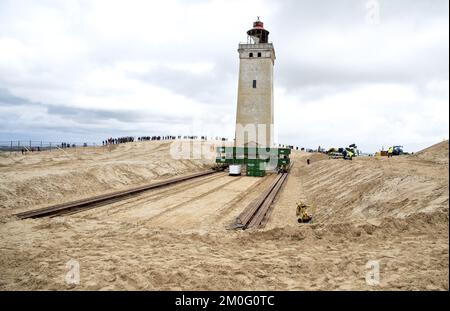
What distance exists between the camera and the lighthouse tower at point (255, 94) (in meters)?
34.5

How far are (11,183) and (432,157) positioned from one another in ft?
88.7

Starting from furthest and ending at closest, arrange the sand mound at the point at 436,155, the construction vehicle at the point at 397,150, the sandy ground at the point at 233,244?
the construction vehicle at the point at 397,150, the sand mound at the point at 436,155, the sandy ground at the point at 233,244

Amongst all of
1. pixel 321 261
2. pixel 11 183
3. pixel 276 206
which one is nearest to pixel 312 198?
pixel 276 206

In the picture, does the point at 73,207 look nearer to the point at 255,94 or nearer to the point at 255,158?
the point at 255,158

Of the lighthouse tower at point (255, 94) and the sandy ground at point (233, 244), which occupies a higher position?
the lighthouse tower at point (255, 94)

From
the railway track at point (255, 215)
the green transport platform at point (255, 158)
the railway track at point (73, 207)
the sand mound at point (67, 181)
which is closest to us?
the railway track at point (255, 215)

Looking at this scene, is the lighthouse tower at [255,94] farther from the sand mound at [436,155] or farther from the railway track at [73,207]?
the railway track at [73,207]

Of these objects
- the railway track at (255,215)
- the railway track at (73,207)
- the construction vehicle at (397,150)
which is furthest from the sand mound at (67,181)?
the construction vehicle at (397,150)

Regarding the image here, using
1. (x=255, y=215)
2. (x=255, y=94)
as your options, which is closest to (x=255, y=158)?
(x=255, y=94)

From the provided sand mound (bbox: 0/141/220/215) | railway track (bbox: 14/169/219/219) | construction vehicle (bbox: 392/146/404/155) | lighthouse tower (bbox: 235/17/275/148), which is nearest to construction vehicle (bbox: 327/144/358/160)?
construction vehicle (bbox: 392/146/404/155)

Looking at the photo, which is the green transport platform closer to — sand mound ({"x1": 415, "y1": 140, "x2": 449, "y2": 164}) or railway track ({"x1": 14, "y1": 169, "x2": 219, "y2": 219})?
sand mound ({"x1": 415, "y1": 140, "x2": 449, "y2": 164})

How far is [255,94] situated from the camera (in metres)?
34.7

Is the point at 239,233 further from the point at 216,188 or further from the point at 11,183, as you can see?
the point at 11,183
